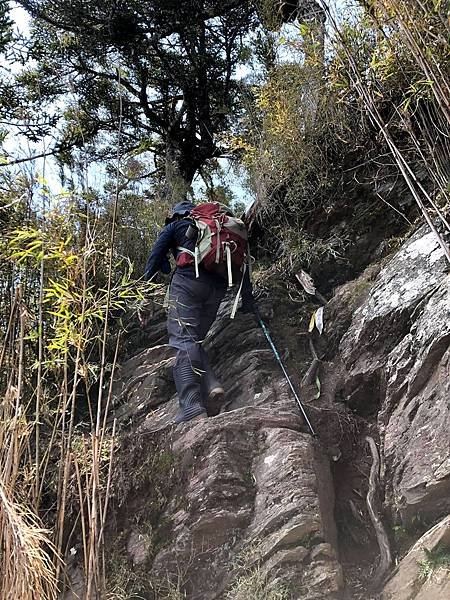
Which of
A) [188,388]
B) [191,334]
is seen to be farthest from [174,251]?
[188,388]

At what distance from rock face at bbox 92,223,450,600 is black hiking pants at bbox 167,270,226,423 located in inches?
7.0

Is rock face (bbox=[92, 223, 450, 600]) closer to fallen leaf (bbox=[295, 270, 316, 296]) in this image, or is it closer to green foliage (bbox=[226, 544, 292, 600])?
green foliage (bbox=[226, 544, 292, 600])

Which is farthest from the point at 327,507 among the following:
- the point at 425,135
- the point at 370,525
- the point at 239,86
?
the point at 239,86

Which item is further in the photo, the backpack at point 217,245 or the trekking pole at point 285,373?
the backpack at point 217,245

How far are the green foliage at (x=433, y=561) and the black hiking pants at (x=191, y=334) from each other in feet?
4.25

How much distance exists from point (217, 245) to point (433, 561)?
1959 millimetres

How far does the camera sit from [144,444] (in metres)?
3.05

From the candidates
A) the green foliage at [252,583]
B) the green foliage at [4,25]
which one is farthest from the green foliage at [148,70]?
the green foliage at [252,583]

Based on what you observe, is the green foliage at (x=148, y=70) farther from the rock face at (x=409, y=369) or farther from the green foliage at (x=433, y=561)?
the green foliage at (x=433, y=561)

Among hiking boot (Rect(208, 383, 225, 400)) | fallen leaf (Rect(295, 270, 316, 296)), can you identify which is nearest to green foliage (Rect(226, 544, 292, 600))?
hiking boot (Rect(208, 383, 225, 400))

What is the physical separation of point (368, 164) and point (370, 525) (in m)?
2.51

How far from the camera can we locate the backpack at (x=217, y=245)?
3.43m

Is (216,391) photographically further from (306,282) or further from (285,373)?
(306,282)

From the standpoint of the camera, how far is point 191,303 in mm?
3469
